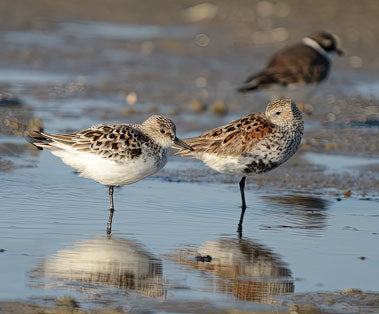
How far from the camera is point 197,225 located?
27.1ft

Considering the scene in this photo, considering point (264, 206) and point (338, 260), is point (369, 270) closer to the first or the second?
point (338, 260)

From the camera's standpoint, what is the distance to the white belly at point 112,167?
8352mm

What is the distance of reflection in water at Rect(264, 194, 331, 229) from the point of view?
27.9ft

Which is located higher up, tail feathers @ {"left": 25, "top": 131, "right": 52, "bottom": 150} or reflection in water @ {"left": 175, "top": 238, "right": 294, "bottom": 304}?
tail feathers @ {"left": 25, "top": 131, "right": 52, "bottom": 150}

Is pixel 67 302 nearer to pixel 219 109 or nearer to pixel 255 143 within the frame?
pixel 255 143

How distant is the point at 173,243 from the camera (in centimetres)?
753

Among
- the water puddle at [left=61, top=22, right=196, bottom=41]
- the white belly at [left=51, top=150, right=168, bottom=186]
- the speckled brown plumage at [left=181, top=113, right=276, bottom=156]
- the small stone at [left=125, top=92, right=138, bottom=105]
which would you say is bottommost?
the white belly at [left=51, top=150, right=168, bottom=186]

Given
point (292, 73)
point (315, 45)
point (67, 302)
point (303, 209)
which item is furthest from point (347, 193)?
point (315, 45)

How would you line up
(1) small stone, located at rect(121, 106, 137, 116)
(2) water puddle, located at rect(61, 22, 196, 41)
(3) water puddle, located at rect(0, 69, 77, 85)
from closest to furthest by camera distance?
(1) small stone, located at rect(121, 106, 137, 116)
(3) water puddle, located at rect(0, 69, 77, 85)
(2) water puddle, located at rect(61, 22, 196, 41)

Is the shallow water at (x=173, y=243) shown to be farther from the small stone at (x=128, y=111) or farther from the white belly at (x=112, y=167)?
the small stone at (x=128, y=111)

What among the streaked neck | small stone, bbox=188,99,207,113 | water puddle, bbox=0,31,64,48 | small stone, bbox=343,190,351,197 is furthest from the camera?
water puddle, bbox=0,31,64,48

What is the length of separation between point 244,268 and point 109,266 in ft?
3.71

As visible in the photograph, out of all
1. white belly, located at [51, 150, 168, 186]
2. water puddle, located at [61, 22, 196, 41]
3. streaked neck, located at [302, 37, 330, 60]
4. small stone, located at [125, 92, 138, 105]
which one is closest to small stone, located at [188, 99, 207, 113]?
small stone, located at [125, 92, 138, 105]

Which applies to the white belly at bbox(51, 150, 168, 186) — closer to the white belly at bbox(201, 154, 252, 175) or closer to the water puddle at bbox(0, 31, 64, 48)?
the white belly at bbox(201, 154, 252, 175)
